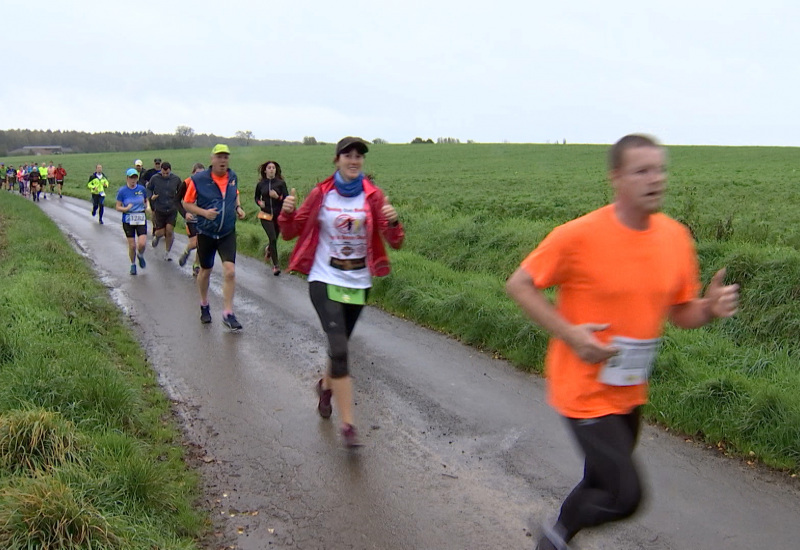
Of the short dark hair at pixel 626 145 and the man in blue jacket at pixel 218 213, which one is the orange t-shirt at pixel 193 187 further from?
the short dark hair at pixel 626 145

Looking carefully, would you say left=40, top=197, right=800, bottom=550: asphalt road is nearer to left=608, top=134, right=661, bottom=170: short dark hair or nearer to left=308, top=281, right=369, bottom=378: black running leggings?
left=308, top=281, right=369, bottom=378: black running leggings

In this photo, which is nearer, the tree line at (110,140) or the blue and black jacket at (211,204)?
the blue and black jacket at (211,204)

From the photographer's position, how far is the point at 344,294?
4973mm

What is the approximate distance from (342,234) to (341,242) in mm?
59

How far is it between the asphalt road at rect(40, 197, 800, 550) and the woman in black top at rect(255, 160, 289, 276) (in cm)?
436

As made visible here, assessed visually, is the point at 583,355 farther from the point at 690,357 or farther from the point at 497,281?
the point at 497,281

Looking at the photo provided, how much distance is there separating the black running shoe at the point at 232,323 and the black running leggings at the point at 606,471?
5.75 metres

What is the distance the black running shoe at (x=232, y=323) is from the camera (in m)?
8.09

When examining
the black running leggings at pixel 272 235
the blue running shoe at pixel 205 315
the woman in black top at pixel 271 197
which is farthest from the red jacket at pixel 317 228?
the black running leggings at pixel 272 235

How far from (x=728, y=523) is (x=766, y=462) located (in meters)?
0.96

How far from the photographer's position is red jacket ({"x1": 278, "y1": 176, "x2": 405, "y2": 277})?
16.3ft

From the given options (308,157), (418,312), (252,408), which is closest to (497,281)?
(418,312)

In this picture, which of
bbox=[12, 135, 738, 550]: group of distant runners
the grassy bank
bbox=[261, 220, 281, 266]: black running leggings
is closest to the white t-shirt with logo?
the grassy bank

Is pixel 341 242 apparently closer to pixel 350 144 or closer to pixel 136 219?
pixel 350 144
